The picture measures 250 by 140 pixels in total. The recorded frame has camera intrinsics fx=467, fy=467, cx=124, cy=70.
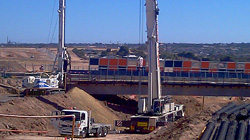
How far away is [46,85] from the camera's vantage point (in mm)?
49188

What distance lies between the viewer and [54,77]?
50.2m

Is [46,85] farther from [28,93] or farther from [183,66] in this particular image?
[183,66]

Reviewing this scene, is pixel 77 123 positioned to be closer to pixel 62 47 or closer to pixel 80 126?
pixel 80 126

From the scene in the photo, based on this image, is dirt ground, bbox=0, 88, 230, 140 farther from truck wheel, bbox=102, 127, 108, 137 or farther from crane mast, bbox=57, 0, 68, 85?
crane mast, bbox=57, 0, 68, 85

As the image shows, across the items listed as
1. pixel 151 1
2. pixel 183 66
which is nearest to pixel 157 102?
pixel 151 1

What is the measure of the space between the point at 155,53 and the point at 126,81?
64.4 feet

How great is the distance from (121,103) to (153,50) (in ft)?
75.7

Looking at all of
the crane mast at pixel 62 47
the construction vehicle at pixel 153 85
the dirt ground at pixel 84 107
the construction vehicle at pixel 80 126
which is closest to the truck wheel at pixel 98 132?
the construction vehicle at pixel 80 126

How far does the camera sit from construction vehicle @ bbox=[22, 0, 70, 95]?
4816cm

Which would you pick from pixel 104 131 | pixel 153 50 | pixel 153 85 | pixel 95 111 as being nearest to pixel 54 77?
pixel 95 111

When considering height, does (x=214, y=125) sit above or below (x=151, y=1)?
below

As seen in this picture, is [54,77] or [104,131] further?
[54,77]

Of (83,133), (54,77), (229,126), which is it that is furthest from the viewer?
(54,77)

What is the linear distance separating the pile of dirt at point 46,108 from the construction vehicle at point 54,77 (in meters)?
1.50
